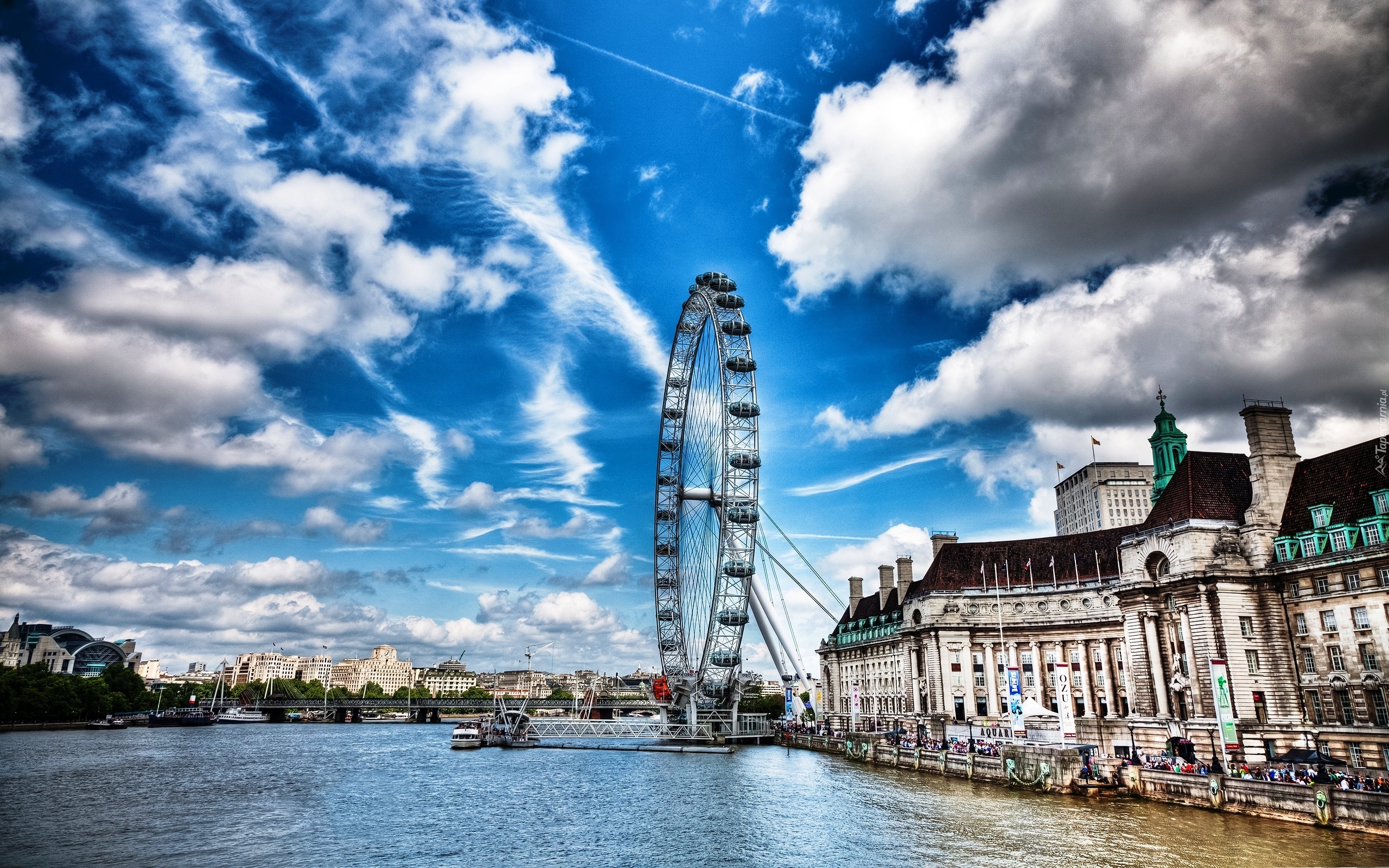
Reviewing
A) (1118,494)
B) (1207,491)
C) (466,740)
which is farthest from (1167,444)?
(1118,494)

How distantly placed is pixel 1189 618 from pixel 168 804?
67.0 metres

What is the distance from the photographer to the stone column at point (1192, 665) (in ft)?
192

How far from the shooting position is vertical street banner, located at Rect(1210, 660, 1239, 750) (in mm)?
51062

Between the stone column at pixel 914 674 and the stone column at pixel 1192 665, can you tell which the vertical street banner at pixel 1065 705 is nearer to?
the stone column at pixel 1192 665

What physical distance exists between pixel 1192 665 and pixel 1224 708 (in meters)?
8.62

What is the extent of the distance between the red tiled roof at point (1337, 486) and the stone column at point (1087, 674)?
43923 mm

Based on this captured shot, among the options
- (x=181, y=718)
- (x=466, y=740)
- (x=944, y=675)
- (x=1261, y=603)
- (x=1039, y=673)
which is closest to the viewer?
(x=1261, y=603)

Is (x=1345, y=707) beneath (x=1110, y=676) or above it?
beneath

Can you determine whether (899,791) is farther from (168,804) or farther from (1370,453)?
(168,804)

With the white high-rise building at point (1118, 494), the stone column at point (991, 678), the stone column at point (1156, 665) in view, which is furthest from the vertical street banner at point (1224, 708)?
the white high-rise building at point (1118, 494)

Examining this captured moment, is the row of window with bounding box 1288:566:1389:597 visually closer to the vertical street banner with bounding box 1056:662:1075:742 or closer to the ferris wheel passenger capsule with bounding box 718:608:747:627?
the vertical street banner with bounding box 1056:662:1075:742

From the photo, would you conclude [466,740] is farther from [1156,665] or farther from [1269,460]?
[1269,460]

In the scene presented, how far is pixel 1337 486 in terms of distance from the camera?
54.7 m

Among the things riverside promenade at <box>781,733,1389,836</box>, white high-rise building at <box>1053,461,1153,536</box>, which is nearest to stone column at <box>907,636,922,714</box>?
riverside promenade at <box>781,733,1389,836</box>
